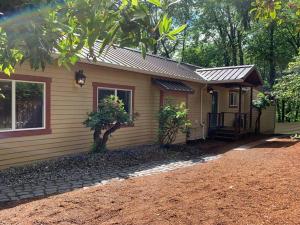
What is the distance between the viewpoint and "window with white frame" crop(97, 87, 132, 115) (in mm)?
9364

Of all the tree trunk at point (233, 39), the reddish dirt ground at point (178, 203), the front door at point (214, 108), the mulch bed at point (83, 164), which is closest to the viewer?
the reddish dirt ground at point (178, 203)

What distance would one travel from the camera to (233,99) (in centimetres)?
1781

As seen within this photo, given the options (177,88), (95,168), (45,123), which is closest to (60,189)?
(95,168)

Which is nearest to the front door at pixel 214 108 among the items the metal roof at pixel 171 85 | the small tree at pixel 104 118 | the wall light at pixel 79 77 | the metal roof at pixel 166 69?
the metal roof at pixel 166 69

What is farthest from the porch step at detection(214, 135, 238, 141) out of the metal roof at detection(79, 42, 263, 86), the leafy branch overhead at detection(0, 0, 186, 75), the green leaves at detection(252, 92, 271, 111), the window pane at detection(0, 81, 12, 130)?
the leafy branch overhead at detection(0, 0, 186, 75)

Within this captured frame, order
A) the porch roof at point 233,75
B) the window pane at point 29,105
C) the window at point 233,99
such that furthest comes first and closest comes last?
the window at point 233,99
the porch roof at point 233,75
the window pane at point 29,105

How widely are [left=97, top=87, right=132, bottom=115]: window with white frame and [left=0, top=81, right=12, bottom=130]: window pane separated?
9.32 feet

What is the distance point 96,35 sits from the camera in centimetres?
150

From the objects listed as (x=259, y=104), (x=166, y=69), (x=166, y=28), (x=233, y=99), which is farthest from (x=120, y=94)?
(x=259, y=104)

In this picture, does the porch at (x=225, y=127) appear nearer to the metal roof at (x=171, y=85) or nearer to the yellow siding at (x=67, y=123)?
the metal roof at (x=171, y=85)

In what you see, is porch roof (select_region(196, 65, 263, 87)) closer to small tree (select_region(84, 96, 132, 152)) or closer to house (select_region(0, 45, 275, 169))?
house (select_region(0, 45, 275, 169))

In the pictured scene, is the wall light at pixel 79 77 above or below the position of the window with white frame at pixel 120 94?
above

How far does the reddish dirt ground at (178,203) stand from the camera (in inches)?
153

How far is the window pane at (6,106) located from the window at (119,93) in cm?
282
